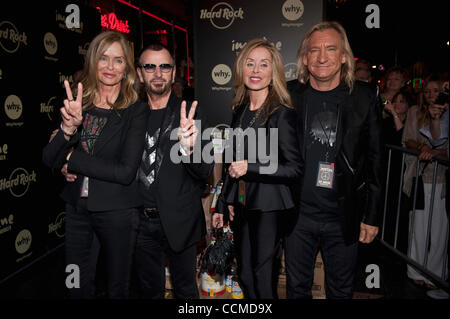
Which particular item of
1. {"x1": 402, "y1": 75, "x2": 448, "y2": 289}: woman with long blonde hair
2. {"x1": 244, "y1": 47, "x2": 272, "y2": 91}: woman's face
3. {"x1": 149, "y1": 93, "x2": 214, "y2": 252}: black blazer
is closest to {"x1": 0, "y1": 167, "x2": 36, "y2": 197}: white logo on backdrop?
{"x1": 149, "y1": 93, "x2": 214, "y2": 252}: black blazer

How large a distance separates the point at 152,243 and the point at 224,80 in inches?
101

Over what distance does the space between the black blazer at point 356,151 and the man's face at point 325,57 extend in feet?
0.43

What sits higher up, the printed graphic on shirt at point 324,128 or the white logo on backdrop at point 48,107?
the white logo on backdrop at point 48,107

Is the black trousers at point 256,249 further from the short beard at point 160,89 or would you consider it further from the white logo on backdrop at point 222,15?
the white logo on backdrop at point 222,15

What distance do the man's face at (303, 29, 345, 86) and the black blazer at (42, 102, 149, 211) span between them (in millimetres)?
1084

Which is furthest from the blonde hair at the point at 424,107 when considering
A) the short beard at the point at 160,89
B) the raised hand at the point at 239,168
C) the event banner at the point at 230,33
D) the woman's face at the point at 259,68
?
the short beard at the point at 160,89

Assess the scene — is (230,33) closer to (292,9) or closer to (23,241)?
(292,9)

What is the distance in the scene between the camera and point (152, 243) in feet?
6.65

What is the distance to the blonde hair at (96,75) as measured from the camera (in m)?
1.95

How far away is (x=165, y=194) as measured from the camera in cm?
191

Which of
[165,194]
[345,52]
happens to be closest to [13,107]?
[165,194]

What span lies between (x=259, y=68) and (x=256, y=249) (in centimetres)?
108

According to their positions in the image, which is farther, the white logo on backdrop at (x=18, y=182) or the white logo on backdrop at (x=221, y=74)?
the white logo on backdrop at (x=221, y=74)

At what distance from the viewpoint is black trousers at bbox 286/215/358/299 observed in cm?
203
